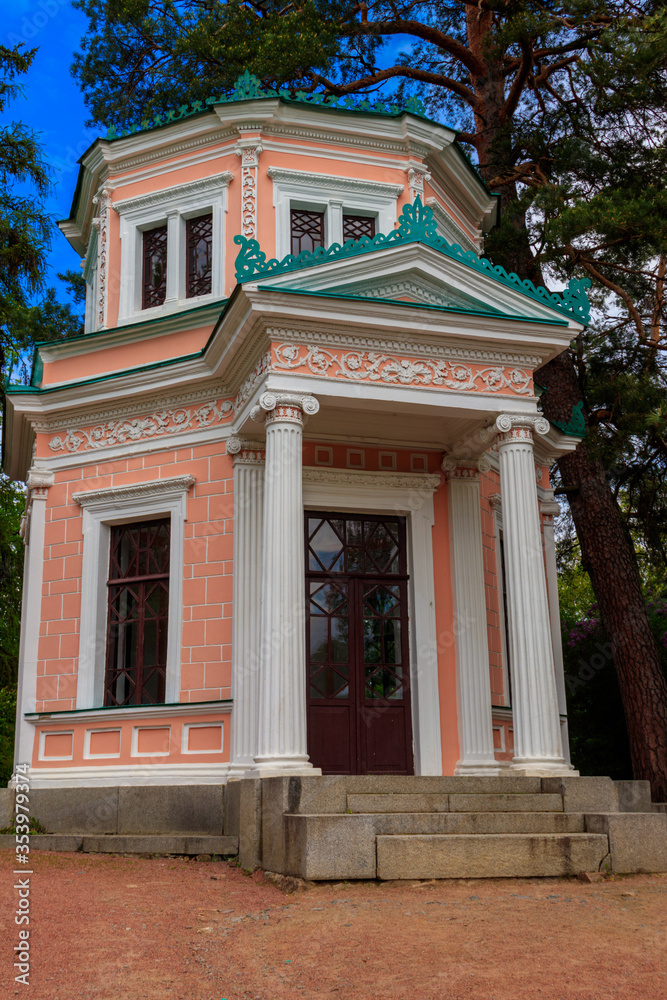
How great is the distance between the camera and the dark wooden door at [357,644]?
426 inches

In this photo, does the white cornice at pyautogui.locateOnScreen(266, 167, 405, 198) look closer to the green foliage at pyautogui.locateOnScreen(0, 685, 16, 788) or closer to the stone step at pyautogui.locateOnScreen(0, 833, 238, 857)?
the stone step at pyautogui.locateOnScreen(0, 833, 238, 857)

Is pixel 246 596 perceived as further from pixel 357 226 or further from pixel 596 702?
pixel 596 702

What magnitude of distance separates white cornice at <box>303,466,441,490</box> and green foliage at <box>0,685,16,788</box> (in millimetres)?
11466

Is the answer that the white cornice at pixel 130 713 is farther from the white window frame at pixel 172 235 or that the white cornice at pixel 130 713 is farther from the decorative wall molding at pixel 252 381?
the white window frame at pixel 172 235

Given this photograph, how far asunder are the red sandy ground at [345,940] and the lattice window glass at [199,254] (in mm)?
8083

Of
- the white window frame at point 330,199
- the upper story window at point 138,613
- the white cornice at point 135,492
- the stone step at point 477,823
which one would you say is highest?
the white window frame at point 330,199

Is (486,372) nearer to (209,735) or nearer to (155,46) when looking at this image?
(209,735)

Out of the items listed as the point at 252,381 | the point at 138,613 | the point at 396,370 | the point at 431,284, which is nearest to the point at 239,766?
the point at 138,613

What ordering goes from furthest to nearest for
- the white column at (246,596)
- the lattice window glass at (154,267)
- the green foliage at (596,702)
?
the green foliage at (596,702)
the lattice window glass at (154,267)
the white column at (246,596)

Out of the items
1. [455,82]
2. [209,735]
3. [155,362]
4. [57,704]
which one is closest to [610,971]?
[209,735]


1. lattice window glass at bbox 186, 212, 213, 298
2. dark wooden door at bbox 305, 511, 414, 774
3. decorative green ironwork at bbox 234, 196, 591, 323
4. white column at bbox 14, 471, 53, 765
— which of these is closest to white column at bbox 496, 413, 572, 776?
decorative green ironwork at bbox 234, 196, 591, 323

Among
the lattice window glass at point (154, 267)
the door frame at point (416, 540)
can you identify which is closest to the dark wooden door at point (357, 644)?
the door frame at point (416, 540)

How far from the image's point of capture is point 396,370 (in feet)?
32.3

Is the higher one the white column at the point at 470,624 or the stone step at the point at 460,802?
the white column at the point at 470,624
